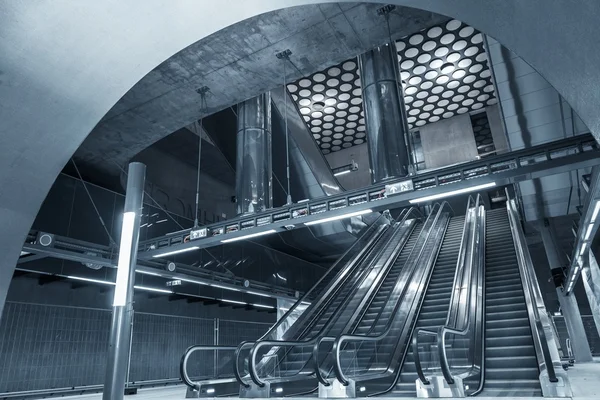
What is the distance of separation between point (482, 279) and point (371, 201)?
2.95 metres

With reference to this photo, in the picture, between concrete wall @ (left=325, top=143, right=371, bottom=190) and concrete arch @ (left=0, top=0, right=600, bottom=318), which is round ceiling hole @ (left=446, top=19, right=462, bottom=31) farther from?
concrete arch @ (left=0, top=0, right=600, bottom=318)

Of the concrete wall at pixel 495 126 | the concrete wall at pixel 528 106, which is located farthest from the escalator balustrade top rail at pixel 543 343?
the concrete wall at pixel 495 126

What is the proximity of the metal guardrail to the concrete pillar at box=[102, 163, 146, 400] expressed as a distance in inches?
193

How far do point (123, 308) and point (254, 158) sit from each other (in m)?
9.04

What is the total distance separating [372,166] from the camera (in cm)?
1052

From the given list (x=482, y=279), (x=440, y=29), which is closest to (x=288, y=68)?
(x=482, y=279)

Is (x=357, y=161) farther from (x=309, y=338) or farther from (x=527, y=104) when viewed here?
(x=309, y=338)

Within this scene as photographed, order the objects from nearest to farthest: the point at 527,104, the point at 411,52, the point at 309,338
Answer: the point at 309,338 → the point at 527,104 → the point at 411,52

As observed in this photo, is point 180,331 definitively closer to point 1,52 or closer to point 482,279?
point 482,279

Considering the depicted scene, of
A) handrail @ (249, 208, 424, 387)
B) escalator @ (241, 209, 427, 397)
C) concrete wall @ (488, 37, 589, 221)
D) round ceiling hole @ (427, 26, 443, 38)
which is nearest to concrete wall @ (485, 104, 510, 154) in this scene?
round ceiling hole @ (427, 26, 443, 38)

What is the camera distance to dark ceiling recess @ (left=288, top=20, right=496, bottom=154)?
53.1ft

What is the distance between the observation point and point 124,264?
3.57 meters

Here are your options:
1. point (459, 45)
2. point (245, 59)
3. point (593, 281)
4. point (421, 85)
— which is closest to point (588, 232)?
point (593, 281)

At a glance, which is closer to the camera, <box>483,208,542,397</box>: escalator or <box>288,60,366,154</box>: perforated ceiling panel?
<box>483,208,542,397</box>: escalator
